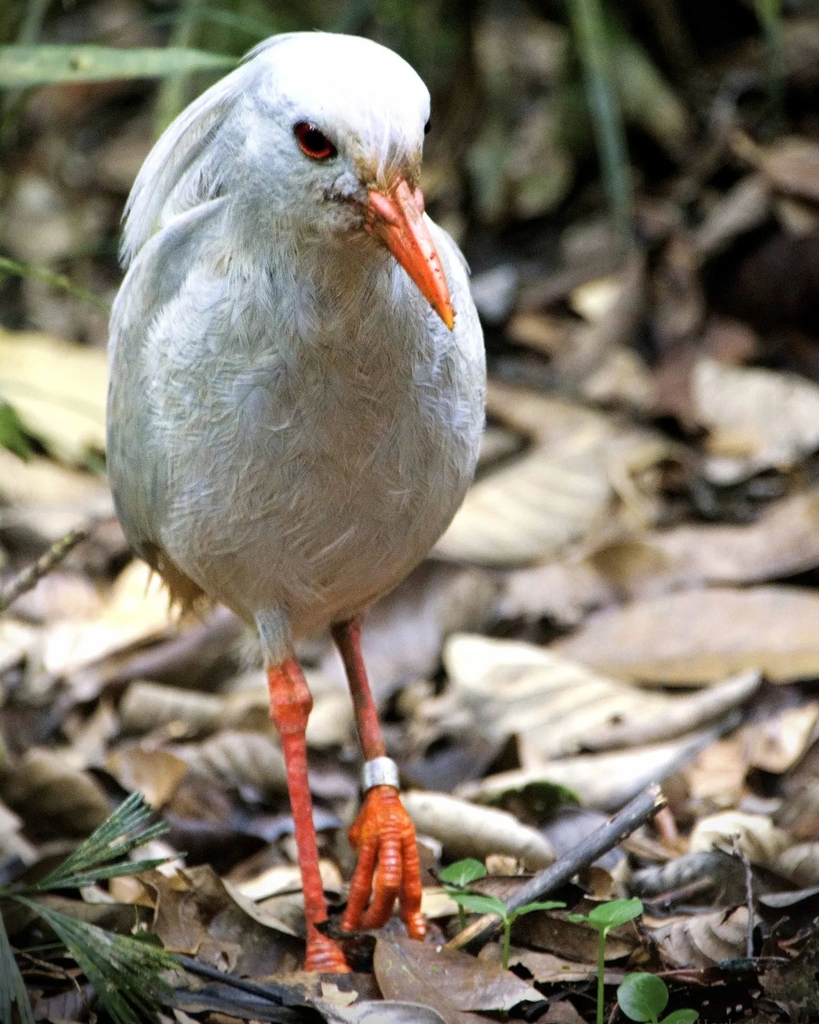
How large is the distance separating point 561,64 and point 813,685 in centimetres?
413

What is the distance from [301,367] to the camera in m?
3.10

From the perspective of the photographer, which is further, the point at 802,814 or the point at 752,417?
the point at 752,417

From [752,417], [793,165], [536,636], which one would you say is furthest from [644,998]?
[793,165]

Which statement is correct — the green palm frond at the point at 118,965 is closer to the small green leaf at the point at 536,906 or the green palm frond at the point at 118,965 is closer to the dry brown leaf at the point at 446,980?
the dry brown leaf at the point at 446,980

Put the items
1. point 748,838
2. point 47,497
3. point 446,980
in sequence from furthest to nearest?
point 47,497 < point 748,838 < point 446,980

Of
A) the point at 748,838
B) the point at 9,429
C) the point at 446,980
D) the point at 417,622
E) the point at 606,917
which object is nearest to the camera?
the point at 606,917

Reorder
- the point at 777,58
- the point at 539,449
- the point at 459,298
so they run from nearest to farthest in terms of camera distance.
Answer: the point at 459,298 → the point at 539,449 → the point at 777,58

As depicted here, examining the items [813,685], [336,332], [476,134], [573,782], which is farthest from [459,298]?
[476,134]

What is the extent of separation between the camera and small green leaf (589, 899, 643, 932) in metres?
2.97

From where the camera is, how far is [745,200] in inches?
277

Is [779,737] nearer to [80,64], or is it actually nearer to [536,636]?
[536,636]

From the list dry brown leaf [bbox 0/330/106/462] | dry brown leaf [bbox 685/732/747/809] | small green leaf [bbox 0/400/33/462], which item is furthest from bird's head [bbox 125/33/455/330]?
dry brown leaf [bbox 0/330/106/462]

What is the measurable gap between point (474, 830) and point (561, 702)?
3.13 feet

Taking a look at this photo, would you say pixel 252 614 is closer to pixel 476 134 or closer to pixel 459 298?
pixel 459 298
